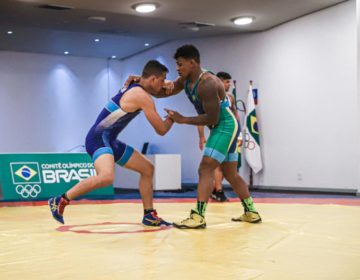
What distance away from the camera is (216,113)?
3.37 meters

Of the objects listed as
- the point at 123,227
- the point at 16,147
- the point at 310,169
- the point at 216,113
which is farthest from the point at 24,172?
the point at 16,147

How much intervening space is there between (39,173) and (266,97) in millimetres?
4508

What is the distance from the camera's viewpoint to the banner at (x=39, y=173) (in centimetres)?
640

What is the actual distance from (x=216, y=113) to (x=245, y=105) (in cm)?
630

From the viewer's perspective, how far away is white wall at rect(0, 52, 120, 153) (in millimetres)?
12281

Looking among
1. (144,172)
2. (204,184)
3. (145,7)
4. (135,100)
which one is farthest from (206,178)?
(145,7)

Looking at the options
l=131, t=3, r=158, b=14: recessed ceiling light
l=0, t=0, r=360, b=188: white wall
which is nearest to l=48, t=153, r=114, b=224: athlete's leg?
l=0, t=0, r=360, b=188: white wall

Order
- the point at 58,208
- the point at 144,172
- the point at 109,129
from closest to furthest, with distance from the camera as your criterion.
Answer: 1. the point at 58,208
2. the point at 109,129
3. the point at 144,172

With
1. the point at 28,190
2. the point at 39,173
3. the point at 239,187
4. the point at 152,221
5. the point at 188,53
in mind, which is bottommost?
the point at 28,190

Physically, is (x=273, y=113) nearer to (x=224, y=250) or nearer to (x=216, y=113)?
(x=216, y=113)

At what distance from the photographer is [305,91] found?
835 cm

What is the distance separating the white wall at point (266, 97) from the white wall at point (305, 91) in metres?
0.02

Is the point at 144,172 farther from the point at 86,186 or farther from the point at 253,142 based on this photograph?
the point at 253,142

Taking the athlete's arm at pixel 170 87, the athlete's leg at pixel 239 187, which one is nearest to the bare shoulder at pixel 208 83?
the athlete's arm at pixel 170 87
